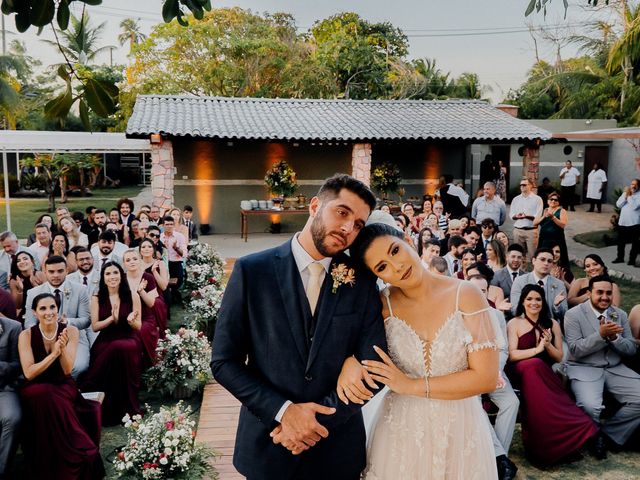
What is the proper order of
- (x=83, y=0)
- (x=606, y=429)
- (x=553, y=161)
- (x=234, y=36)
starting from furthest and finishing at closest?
(x=234, y=36), (x=553, y=161), (x=606, y=429), (x=83, y=0)

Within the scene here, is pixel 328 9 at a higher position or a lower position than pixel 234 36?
higher

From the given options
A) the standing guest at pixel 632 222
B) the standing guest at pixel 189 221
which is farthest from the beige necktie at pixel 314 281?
the standing guest at pixel 632 222

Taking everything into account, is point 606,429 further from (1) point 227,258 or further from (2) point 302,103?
(2) point 302,103

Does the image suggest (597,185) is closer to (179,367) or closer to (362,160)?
(362,160)

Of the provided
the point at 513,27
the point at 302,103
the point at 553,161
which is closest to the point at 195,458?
the point at 302,103

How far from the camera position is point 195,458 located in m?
3.94

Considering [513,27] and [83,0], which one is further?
[513,27]

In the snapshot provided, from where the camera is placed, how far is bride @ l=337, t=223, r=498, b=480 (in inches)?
95.8

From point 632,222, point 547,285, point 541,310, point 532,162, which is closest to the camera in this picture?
point 541,310

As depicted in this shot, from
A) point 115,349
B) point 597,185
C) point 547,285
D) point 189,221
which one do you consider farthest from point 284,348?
point 597,185

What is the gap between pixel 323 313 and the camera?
7.35 feet

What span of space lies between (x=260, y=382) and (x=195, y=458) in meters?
2.01

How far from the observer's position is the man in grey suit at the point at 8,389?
4125mm

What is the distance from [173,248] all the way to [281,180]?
7.40 metres
